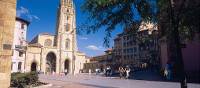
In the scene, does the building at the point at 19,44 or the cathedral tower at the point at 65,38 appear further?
the cathedral tower at the point at 65,38

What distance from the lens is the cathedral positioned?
79500 mm

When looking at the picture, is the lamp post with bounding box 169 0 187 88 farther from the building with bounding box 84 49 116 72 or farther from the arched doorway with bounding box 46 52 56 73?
the building with bounding box 84 49 116 72

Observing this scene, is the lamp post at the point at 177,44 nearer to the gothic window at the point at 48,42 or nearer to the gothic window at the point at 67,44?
the gothic window at the point at 67,44

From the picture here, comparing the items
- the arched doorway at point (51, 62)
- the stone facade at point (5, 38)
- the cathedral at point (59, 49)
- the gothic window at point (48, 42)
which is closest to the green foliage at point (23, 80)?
the stone facade at point (5, 38)

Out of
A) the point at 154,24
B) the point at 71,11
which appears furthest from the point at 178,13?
the point at 71,11

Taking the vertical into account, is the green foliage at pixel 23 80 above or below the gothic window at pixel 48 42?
below

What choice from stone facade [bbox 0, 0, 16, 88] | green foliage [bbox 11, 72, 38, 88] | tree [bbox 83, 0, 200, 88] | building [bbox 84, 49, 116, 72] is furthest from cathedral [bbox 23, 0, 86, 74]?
tree [bbox 83, 0, 200, 88]

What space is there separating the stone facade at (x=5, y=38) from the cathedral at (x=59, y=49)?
69520 millimetres

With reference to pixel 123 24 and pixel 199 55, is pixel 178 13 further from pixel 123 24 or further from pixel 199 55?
pixel 199 55

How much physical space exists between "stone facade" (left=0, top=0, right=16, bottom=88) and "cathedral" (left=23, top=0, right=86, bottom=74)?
69.5 metres

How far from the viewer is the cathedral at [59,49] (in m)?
79.5

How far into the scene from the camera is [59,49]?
3324 inches

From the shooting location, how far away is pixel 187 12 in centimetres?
702

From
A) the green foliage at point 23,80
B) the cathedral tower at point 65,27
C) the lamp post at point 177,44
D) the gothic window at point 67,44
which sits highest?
the cathedral tower at point 65,27
